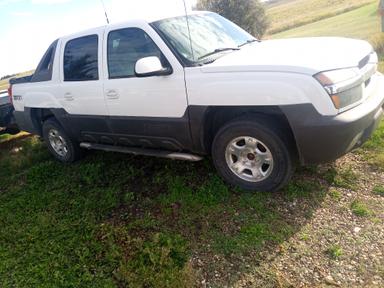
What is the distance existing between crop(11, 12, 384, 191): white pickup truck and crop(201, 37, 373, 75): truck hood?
11mm

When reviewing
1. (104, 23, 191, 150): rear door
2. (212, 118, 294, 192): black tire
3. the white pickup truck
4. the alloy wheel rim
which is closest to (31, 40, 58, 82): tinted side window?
the white pickup truck

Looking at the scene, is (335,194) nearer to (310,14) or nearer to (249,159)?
(249,159)

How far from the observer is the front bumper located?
128 inches

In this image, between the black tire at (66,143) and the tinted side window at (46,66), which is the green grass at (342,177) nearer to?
the black tire at (66,143)

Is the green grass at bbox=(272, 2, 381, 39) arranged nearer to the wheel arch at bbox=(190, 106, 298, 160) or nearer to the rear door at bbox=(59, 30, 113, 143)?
the wheel arch at bbox=(190, 106, 298, 160)

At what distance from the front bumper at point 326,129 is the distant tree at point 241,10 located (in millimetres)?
16346

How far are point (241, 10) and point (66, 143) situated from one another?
15.6 metres

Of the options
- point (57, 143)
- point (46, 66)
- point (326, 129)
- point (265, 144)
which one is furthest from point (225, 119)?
point (57, 143)

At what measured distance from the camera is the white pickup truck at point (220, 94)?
10.9ft

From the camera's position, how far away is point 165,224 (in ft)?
12.4

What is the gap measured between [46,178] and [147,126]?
2124mm

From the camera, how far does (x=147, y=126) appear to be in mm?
4438

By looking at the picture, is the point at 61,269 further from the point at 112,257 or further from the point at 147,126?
the point at 147,126

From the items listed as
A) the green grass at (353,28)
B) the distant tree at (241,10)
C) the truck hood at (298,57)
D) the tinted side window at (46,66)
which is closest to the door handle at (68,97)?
the tinted side window at (46,66)
